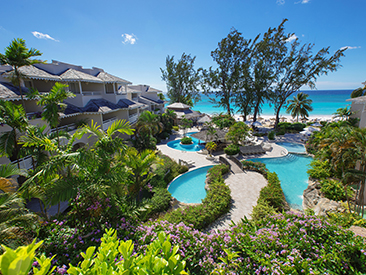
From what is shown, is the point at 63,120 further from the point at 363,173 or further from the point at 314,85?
the point at 314,85

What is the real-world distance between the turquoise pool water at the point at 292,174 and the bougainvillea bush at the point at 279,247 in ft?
25.7

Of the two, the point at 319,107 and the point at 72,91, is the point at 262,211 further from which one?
the point at 319,107

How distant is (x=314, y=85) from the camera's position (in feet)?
101

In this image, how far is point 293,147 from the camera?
24.9m

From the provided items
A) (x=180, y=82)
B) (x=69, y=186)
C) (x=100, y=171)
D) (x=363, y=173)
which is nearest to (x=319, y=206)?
(x=363, y=173)

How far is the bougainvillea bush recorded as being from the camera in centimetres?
434

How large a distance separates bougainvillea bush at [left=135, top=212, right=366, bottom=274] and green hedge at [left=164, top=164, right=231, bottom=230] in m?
2.03

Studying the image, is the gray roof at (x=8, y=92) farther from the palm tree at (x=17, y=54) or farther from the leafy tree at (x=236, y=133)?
the leafy tree at (x=236, y=133)

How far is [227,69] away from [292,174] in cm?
2496

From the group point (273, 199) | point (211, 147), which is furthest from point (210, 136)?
point (273, 199)

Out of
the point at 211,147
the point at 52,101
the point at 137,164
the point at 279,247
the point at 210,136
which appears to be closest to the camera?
the point at 279,247

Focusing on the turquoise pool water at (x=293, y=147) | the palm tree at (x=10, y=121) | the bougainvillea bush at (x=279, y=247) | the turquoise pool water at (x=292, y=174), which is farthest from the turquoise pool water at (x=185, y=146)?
the palm tree at (x=10, y=121)

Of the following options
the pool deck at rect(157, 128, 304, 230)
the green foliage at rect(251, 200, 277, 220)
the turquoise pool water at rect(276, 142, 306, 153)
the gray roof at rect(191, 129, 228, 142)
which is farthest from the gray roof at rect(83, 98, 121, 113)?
the turquoise pool water at rect(276, 142, 306, 153)

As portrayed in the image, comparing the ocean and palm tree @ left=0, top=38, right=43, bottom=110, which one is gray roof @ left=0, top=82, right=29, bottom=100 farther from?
the ocean
